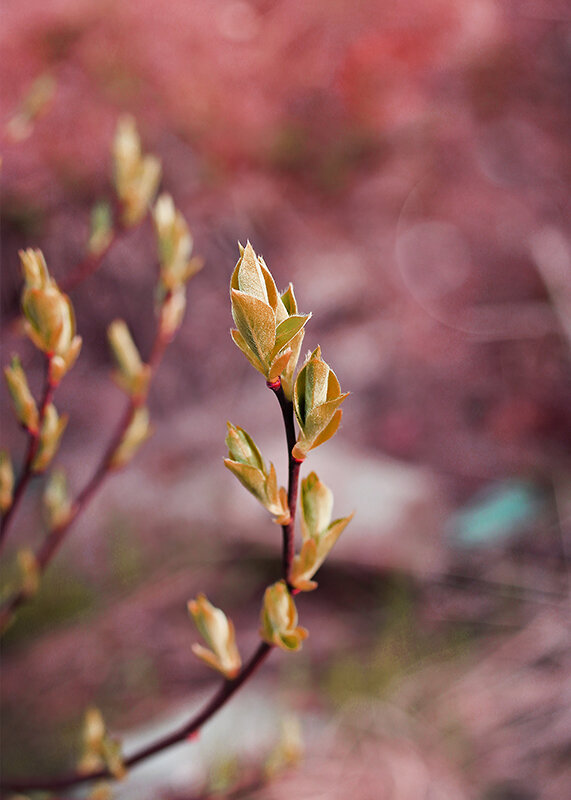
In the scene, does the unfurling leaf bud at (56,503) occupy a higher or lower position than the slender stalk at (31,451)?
lower

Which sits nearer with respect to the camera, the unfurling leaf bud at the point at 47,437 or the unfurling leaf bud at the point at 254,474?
the unfurling leaf bud at the point at 254,474

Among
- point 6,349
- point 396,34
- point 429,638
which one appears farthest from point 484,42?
point 429,638

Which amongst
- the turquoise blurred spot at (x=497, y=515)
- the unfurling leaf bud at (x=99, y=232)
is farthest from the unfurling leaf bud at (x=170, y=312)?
the turquoise blurred spot at (x=497, y=515)

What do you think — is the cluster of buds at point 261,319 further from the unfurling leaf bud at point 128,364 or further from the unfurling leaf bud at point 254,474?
the unfurling leaf bud at point 128,364

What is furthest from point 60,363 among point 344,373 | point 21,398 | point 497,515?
point 344,373

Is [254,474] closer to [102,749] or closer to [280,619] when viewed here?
[280,619]
